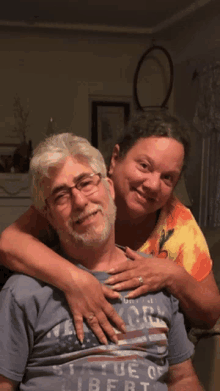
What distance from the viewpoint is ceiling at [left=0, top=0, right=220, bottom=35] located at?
4117 millimetres

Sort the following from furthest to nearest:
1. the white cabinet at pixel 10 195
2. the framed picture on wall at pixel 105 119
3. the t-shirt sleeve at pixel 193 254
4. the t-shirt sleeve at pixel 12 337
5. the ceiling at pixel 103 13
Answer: the framed picture on wall at pixel 105 119 < the white cabinet at pixel 10 195 < the ceiling at pixel 103 13 < the t-shirt sleeve at pixel 193 254 < the t-shirt sleeve at pixel 12 337

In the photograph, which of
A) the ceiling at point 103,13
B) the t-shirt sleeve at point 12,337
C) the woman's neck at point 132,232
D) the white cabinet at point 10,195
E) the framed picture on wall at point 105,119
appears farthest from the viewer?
the framed picture on wall at point 105,119

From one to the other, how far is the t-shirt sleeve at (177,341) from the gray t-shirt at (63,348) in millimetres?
79

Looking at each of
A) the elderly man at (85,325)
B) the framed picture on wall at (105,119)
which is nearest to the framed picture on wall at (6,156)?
the framed picture on wall at (105,119)

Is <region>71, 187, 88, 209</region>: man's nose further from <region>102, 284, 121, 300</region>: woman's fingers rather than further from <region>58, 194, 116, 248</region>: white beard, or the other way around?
<region>102, 284, 121, 300</region>: woman's fingers

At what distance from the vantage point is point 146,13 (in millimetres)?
4449

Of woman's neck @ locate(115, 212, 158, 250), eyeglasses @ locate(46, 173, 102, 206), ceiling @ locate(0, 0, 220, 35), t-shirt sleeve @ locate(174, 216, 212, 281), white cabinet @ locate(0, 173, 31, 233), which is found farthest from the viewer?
white cabinet @ locate(0, 173, 31, 233)

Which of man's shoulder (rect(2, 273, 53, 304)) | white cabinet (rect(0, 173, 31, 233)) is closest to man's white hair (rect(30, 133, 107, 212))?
man's shoulder (rect(2, 273, 53, 304))

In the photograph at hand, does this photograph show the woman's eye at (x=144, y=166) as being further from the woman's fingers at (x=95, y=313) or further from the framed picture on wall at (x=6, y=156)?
the framed picture on wall at (x=6, y=156)

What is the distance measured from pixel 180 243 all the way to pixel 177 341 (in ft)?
1.24

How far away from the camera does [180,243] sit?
1547mm

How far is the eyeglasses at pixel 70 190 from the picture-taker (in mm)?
1197

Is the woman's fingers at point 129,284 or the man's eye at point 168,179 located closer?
the woman's fingers at point 129,284

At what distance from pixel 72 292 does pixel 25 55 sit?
15.0 feet
